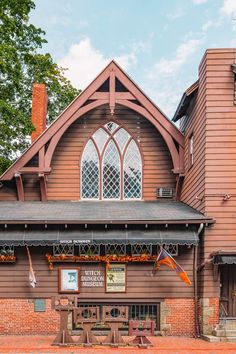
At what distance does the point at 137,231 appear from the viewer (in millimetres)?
17109

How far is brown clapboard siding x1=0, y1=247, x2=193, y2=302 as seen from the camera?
17484 mm

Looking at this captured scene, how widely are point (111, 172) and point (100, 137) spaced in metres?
1.44

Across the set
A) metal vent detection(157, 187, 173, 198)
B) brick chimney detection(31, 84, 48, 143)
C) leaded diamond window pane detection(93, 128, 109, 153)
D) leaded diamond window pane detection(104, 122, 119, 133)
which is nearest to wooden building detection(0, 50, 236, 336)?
metal vent detection(157, 187, 173, 198)

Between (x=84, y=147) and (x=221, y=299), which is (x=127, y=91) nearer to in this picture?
(x=84, y=147)

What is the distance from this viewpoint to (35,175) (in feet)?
66.4

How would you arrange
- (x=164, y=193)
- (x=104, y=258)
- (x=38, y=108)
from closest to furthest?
(x=104, y=258), (x=164, y=193), (x=38, y=108)

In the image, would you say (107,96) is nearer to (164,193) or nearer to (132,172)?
(132,172)

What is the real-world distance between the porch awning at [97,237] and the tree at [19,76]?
→ 6.55 meters

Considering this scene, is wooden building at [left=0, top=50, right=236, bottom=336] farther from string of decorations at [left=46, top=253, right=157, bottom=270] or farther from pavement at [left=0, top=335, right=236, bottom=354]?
pavement at [left=0, top=335, right=236, bottom=354]

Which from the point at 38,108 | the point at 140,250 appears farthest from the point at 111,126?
the point at 140,250

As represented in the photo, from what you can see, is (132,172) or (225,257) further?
(132,172)

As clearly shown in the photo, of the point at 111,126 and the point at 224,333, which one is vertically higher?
the point at 111,126

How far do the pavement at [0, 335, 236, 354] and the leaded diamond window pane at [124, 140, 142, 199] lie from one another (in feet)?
20.0

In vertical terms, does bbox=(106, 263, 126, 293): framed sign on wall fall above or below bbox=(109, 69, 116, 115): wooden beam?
below
